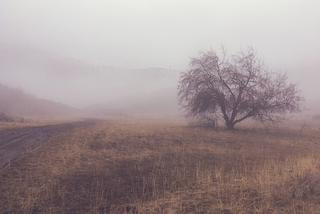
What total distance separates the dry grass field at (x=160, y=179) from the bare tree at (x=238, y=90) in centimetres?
943

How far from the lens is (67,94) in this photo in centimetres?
17275

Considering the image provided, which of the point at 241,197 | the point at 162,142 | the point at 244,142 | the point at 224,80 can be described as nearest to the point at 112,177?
the point at 241,197

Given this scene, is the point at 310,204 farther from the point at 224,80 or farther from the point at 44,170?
the point at 224,80

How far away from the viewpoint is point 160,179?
555 inches

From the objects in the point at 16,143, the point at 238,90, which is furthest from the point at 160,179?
the point at 238,90

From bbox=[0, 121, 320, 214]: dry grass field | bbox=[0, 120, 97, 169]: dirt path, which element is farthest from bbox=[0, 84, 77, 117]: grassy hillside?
bbox=[0, 121, 320, 214]: dry grass field

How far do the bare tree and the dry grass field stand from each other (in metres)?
9.43

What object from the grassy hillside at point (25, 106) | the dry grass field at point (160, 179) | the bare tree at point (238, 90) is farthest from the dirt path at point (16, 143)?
the grassy hillside at point (25, 106)

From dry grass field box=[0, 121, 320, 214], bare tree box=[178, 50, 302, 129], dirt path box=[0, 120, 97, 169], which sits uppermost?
bare tree box=[178, 50, 302, 129]

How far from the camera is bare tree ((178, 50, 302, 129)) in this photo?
3212 cm

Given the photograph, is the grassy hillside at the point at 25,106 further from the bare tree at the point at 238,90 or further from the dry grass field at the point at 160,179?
the dry grass field at the point at 160,179

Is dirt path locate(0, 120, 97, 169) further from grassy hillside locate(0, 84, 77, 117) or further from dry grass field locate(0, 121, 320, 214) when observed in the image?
grassy hillside locate(0, 84, 77, 117)

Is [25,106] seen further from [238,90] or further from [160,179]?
[160,179]

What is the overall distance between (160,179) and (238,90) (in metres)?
20.2
